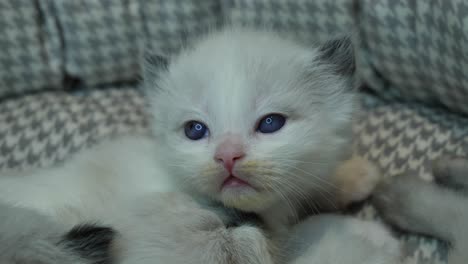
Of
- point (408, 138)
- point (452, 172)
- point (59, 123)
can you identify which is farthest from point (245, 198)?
point (59, 123)

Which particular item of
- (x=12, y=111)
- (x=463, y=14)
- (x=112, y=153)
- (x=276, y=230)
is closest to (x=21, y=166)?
(x=12, y=111)

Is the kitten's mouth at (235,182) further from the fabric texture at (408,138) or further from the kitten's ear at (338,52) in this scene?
the fabric texture at (408,138)

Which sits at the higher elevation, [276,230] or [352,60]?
[352,60]

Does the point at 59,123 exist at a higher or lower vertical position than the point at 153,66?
lower

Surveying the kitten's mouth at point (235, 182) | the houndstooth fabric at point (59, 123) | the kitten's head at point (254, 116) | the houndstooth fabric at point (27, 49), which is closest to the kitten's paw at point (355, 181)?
the kitten's head at point (254, 116)

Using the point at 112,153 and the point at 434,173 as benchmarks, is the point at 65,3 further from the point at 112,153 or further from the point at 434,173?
the point at 434,173

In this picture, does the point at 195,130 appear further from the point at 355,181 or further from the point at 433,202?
the point at 433,202
